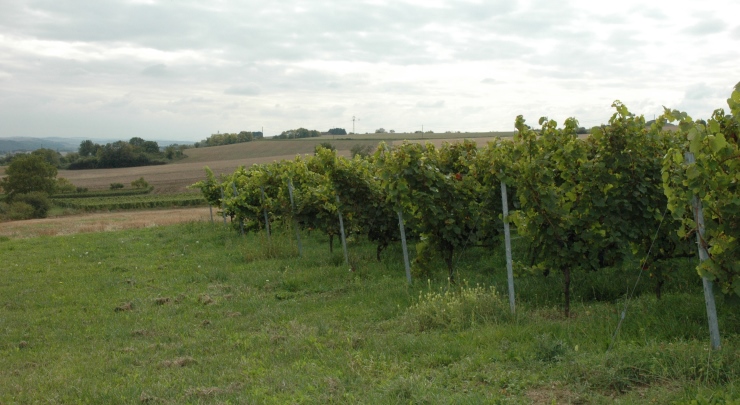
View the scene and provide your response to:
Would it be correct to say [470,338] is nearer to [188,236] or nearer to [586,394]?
[586,394]

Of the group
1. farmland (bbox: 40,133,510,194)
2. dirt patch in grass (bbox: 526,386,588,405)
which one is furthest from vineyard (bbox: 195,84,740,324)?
farmland (bbox: 40,133,510,194)

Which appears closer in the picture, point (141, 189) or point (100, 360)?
point (100, 360)

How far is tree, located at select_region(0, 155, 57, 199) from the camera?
63344 mm

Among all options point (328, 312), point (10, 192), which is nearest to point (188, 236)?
point (328, 312)

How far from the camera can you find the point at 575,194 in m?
7.48

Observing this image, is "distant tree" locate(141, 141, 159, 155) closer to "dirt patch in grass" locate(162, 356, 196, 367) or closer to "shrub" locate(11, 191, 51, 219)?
"shrub" locate(11, 191, 51, 219)

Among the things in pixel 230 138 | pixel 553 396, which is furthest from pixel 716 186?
pixel 230 138

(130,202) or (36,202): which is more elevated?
(36,202)

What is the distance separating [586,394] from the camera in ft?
14.5

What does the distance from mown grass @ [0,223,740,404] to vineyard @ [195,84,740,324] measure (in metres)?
0.65

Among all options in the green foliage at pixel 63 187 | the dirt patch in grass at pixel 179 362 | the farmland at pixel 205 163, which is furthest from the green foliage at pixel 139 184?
the dirt patch in grass at pixel 179 362

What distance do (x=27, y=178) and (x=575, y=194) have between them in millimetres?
68652

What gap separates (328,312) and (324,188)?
5.40 metres

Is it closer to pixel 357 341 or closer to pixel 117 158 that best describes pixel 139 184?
pixel 117 158
